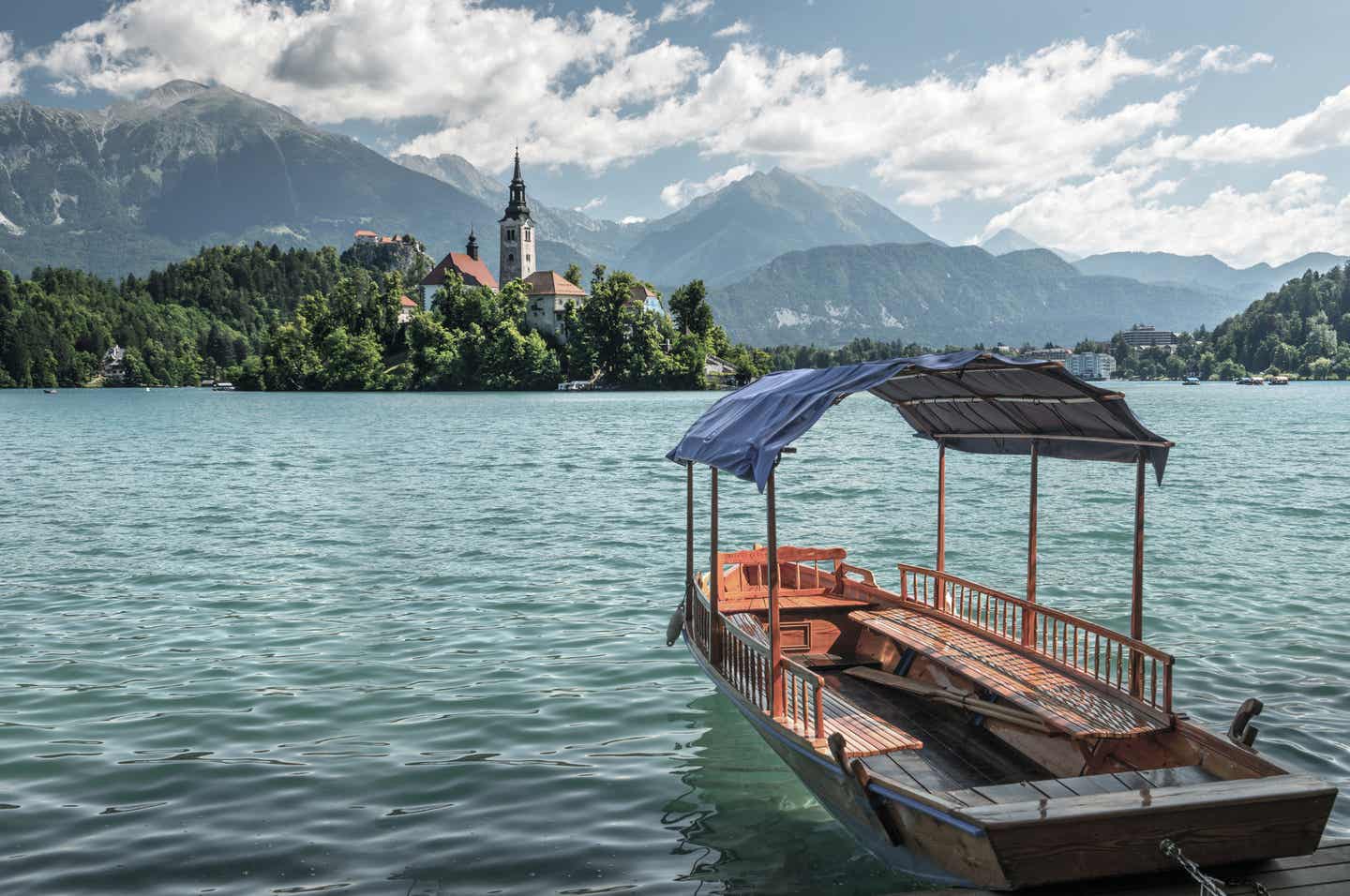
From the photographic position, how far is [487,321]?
15425 cm

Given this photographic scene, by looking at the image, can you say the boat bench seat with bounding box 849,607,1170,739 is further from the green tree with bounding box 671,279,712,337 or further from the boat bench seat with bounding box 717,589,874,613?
the green tree with bounding box 671,279,712,337

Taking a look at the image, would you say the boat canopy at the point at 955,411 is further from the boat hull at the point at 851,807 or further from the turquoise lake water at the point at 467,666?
the turquoise lake water at the point at 467,666

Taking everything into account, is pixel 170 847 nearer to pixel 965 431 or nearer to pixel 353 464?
pixel 965 431

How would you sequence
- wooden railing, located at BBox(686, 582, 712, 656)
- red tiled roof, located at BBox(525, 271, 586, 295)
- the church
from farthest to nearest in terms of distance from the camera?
red tiled roof, located at BBox(525, 271, 586, 295), the church, wooden railing, located at BBox(686, 582, 712, 656)

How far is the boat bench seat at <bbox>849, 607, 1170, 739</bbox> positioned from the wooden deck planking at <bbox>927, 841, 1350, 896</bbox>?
1.66m

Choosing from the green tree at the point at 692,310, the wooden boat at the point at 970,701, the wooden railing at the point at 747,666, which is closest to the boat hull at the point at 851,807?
the wooden boat at the point at 970,701

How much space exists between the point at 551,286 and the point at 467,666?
159m

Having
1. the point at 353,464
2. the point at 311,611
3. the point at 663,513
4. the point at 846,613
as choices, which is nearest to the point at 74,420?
the point at 353,464

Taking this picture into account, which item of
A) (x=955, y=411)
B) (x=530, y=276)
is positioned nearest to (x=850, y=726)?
(x=955, y=411)

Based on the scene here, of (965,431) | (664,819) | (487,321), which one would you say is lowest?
(664,819)

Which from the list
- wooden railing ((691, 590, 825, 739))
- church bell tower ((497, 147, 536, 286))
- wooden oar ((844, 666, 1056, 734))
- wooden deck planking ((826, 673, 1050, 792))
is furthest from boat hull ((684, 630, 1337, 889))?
church bell tower ((497, 147, 536, 286))

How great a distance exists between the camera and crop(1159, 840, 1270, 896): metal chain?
6637 mm

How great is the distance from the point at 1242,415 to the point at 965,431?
105107mm

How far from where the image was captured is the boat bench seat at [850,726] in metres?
9.04
